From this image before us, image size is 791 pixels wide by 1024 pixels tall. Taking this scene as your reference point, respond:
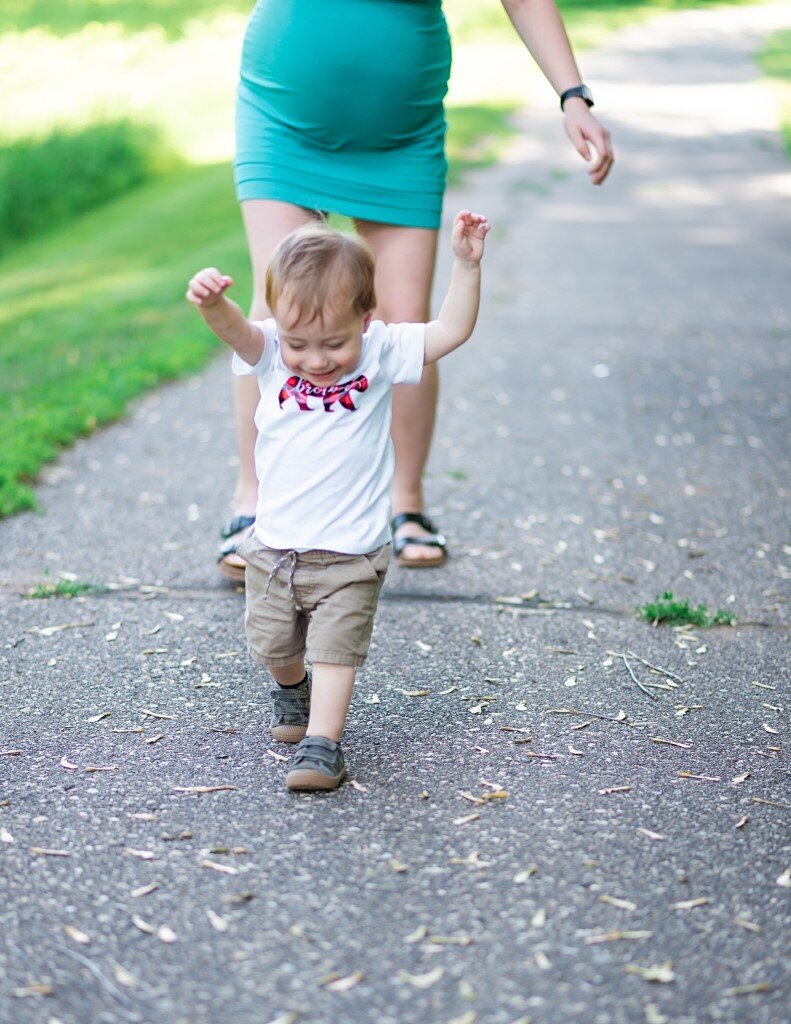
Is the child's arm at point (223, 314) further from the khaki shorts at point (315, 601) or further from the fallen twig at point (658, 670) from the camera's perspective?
the fallen twig at point (658, 670)

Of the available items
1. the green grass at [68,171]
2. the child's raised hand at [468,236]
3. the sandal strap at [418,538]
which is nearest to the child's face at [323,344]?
the child's raised hand at [468,236]

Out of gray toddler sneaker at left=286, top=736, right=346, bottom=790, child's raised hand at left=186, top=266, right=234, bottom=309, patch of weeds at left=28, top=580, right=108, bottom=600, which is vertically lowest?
patch of weeds at left=28, top=580, right=108, bottom=600

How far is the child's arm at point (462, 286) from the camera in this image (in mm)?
2607

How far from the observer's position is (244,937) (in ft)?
6.79

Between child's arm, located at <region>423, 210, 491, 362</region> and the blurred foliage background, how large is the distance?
7.05ft

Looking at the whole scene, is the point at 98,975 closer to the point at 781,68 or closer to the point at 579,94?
the point at 579,94

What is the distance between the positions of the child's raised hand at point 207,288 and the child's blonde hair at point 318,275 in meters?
0.10

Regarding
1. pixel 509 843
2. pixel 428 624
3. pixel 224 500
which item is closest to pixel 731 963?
pixel 509 843

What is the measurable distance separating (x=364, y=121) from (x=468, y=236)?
94 centimetres

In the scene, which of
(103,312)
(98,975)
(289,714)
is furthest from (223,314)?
(103,312)

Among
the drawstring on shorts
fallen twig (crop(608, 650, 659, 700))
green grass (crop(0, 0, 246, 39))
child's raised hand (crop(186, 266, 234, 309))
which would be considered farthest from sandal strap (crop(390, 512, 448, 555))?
green grass (crop(0, 0, 246, 39))

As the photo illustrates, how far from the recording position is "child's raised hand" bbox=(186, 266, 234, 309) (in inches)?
96.6

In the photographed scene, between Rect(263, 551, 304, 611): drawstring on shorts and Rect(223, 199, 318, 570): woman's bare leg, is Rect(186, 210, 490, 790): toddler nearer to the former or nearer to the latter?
Rect(263, 551, 304, 611): drawstring on shorts

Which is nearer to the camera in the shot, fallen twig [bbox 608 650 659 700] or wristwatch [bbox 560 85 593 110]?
fallen twig [bbox 608 650 659 700]
